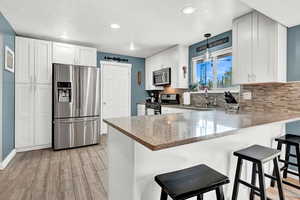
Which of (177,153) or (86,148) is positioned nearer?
(177,153)

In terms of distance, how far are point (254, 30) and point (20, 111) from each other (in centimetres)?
446

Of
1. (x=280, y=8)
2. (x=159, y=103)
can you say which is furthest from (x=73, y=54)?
(x=280, y=8)

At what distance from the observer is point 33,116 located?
134 inches

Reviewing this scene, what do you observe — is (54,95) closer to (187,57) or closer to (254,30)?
(187,57)

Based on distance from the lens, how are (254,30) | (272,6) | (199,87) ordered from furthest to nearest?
(199,87) → (254,30) → (272,6)

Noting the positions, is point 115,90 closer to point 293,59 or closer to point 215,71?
point 215,71

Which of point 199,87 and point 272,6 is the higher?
point 272,6

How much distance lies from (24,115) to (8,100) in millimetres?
540

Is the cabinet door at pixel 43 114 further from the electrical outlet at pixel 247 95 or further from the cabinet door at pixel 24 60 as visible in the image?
the electrical outlet at pixel 247 95

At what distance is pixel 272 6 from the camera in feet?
5.85

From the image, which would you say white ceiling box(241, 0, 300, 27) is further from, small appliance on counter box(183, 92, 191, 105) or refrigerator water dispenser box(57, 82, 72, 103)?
refrigerator water dispenser box(57, 82, 72, 103)

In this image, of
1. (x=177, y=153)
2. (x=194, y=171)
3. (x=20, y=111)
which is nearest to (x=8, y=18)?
(x=20, y=111)

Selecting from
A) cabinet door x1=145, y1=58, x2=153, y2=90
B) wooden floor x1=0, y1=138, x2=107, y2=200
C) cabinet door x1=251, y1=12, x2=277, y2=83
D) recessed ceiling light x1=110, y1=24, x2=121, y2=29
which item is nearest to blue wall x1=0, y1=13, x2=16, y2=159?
wooden floor x1=0, y1=138, x2=107, y2=200

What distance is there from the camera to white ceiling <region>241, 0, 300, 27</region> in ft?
5.61
